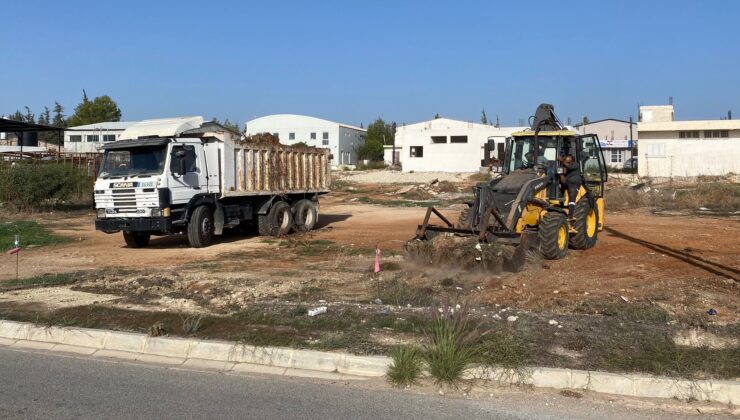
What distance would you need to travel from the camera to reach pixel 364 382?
6.37 metres

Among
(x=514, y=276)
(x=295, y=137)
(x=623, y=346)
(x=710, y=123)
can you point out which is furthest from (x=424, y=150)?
(x=623, y=346)

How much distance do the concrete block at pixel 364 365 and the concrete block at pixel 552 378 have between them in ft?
4.58

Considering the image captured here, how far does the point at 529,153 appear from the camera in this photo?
13852mm

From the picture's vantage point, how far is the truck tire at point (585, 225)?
1358 cm

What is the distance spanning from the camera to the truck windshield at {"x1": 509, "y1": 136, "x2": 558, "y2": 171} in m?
13.7

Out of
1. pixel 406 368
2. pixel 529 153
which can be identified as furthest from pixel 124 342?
pixel 529 153

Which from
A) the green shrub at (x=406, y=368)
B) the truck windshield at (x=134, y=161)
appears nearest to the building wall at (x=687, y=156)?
the truck windshield at (x=134, y=161)

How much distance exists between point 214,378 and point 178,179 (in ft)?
32.1

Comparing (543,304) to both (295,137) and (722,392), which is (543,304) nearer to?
(722,392)

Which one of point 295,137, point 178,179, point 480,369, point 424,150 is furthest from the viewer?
point 295,137

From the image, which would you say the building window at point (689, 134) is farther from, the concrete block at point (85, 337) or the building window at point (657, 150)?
the concrete block at point (85, 337)

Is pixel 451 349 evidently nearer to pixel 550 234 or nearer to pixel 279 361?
pixel 279 361

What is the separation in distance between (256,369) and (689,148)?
143ft

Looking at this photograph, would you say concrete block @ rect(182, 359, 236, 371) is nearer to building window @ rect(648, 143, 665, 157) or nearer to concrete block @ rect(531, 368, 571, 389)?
concrete block @ rect(531, 368, 571, 389)
